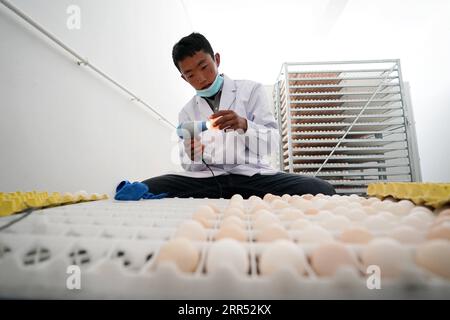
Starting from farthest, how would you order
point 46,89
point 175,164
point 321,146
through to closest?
point 175,164, point 321,146, point 46,89

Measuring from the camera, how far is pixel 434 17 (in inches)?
117

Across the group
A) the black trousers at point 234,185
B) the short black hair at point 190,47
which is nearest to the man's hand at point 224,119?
the black trousers at point 234,185

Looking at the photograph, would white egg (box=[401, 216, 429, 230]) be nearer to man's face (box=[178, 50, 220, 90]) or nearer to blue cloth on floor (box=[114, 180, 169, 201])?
blue cloth on floor (box=[114, 180, 169, 201])

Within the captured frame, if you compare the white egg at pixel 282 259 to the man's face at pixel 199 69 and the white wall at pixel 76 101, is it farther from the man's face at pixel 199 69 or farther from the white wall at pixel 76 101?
the man's face at pixel 199 69

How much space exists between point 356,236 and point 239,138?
112cm

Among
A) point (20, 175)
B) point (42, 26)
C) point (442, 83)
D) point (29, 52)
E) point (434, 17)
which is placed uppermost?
point (434, 17)

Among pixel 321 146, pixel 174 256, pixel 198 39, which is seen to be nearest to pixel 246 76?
pixel 321 146

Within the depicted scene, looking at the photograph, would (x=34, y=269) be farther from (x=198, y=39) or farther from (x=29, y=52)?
(x=198, y=39)

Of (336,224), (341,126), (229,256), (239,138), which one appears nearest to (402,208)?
(336,224)

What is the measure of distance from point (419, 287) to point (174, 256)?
0.74ft

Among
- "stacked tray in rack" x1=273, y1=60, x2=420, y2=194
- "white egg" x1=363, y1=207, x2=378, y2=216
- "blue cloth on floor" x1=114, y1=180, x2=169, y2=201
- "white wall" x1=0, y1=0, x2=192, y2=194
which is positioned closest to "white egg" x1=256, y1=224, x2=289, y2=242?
"white egg" x1=363, y1=207, x2=378, y2=216

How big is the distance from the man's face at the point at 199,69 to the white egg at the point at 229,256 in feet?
3.94

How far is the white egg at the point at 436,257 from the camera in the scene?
200 mm

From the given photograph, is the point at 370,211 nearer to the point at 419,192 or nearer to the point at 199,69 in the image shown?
the point at 419,192
